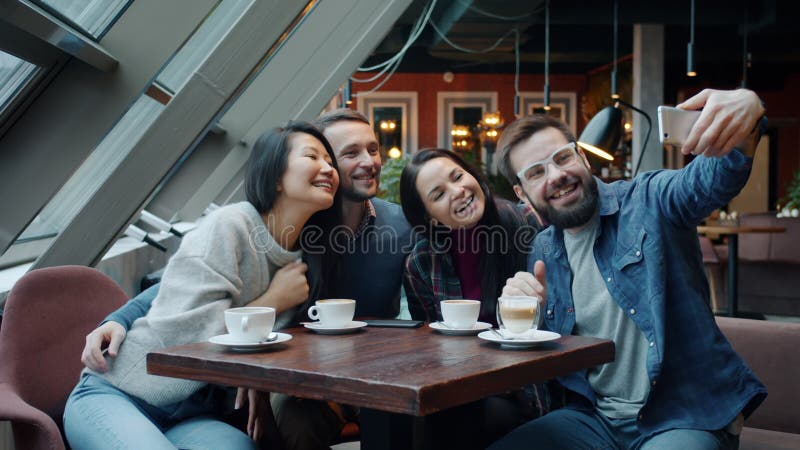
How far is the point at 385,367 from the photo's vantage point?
145cm

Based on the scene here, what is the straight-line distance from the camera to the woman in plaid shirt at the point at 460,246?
7.36 feet

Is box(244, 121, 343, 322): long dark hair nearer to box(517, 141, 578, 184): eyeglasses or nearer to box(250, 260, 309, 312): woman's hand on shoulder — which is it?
box(250, 260, 309, 312): woman's hand on shoulder

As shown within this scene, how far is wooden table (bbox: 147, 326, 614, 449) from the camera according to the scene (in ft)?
4.31

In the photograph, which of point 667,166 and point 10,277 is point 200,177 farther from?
point 667,166

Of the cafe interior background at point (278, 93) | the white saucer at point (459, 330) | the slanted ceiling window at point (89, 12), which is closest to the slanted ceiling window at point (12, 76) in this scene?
the cafe interior background at point (278, 93)

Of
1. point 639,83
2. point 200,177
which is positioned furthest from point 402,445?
point 639,83

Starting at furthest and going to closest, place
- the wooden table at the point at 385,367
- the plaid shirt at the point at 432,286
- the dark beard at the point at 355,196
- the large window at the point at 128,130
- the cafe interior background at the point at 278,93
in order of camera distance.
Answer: the large window at the point at 128,130 → the dark beard at the point at 355,196 → the cafe interior background at the point at 278,93 → the plaid shirt at the point at 432,286 → the wooden table at the point at 385,367

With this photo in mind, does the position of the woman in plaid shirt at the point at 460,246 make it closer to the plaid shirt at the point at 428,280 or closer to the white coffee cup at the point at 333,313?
the plaid shirt at the point at 428,280

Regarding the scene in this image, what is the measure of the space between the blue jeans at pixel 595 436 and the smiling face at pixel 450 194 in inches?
24.2

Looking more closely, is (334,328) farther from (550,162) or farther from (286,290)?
(550,162)

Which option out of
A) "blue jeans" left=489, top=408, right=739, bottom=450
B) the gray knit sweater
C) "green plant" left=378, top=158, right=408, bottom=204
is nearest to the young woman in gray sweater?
the gray knit sweater

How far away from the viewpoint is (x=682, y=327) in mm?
1939

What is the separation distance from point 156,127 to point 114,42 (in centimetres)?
42

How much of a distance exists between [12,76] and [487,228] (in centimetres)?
158
